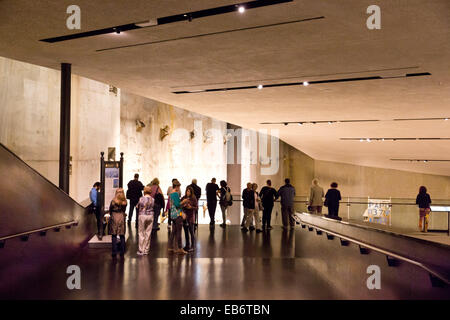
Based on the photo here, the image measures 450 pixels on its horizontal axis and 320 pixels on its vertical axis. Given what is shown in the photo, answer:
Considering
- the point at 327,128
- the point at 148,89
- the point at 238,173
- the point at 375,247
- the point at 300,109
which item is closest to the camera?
the point at 375,247

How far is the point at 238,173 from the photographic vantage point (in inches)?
1214

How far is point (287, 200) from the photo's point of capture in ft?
44.8

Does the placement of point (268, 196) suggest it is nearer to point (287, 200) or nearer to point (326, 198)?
point (287, 200)

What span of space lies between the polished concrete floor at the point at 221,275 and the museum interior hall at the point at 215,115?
4 centimetres

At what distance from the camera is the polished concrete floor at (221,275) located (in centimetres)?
600

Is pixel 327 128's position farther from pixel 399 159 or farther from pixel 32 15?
pixel 32 15

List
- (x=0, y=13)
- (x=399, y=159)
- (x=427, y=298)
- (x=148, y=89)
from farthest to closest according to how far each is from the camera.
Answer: (x=399, y=159)
(x=148, y=89)
(x=0, y=13)
(x=427, y=298)

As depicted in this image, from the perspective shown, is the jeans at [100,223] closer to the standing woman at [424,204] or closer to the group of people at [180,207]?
the group of people at [180,207]

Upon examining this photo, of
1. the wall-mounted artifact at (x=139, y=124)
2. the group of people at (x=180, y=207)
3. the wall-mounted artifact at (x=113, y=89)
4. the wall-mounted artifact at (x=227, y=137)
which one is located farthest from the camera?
the wall-mounted artifact at (x=227, y=137)

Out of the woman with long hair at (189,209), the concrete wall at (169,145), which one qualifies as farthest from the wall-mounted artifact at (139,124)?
the woman with long hair at (189,209)

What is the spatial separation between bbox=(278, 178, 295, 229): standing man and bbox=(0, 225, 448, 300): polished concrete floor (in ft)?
10.7
